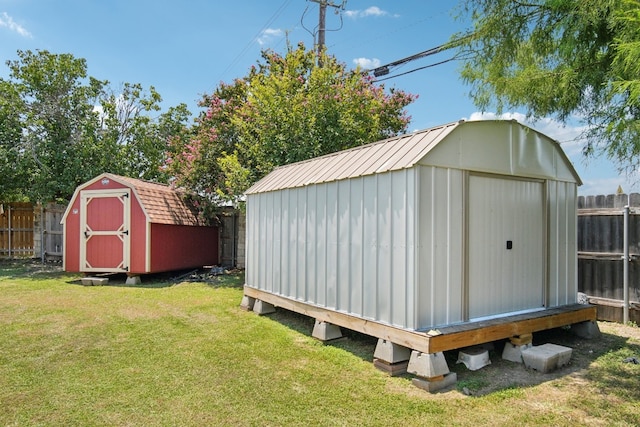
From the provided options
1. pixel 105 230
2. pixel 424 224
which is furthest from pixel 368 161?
pixel 105 230

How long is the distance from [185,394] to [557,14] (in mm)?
5150

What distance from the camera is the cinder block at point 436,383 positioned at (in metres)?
3.65

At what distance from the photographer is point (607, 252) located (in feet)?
19.4

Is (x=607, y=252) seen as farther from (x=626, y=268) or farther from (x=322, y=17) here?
(x=322, y=17)

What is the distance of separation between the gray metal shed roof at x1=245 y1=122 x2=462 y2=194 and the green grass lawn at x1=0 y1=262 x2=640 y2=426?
6.85 ft

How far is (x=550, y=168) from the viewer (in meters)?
5.14

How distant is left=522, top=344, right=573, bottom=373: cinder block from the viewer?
4.05 meters

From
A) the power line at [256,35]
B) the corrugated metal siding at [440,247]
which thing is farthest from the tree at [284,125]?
the corrugated metal siding at [440,247]

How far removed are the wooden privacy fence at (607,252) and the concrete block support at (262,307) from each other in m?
4.87

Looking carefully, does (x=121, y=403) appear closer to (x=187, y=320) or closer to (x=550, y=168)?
(x=187, y=320)

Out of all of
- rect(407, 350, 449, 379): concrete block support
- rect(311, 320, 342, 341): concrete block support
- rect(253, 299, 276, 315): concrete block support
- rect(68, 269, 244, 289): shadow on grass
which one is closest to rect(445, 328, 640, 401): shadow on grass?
rect(407, 350, 449, 379): concrete block support

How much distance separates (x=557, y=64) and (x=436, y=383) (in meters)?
3.63

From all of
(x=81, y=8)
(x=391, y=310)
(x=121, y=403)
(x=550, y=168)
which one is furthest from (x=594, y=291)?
(x=81, y=8)

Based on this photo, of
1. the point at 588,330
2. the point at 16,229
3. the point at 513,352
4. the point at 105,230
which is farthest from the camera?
the point at 16,229
